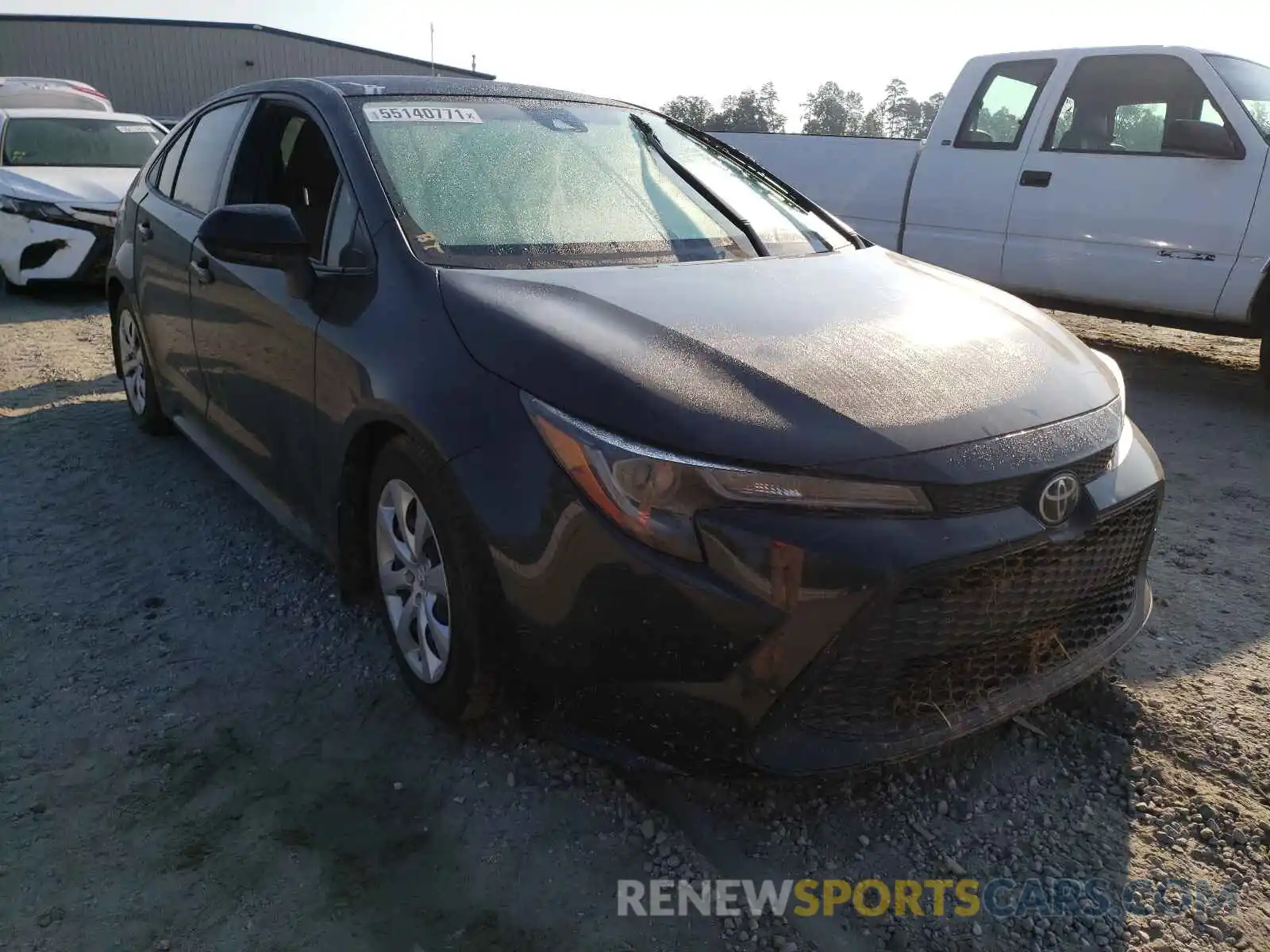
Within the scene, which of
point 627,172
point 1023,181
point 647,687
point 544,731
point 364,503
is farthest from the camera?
point 1023,181

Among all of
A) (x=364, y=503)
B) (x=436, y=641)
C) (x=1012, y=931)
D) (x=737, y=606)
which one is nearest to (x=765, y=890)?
(x=1012, y=931)

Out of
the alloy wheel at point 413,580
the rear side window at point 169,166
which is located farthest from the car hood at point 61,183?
the alloy wheel at point 413,580

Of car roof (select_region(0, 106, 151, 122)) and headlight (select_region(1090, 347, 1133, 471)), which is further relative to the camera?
car roof (select_region(0, 106, 151, 122))

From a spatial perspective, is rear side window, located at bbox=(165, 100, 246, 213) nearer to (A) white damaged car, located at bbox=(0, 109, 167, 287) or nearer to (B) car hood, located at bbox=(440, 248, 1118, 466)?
(B) car hood, located at bbox=(440, 248, 1118, 466)

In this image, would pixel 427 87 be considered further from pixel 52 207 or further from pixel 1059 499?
pixel 52 207

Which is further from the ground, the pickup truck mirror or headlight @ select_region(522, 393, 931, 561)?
the pickup truck mirror

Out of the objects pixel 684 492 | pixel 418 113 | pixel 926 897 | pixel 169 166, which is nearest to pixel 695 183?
pixel 418 113

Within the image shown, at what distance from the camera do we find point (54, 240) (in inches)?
306

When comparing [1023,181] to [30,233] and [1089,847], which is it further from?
[30,233]

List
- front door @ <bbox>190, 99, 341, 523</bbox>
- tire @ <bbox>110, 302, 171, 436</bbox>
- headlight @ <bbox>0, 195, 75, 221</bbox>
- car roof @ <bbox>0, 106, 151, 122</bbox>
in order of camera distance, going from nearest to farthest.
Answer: front door @ <bbox>190, 99, 341, 523</bbox> < tire @ <bbox>110, 302, 171, 436</bbox> < headlight @ <bbox>0, 195, 75, 221</bbox> < car roof @ <bbox>0, 106, 151, 122</bbox>

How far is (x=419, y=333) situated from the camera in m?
2.38

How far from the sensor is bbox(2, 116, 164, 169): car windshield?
8789mm

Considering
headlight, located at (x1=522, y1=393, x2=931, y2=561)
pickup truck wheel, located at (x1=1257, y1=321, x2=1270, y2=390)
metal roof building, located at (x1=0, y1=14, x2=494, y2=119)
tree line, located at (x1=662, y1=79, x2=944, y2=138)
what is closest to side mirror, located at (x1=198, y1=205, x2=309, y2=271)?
headlight, located at (x1=522, y1=393, x2=931, y2=561)

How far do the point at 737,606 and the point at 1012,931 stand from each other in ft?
2.89
